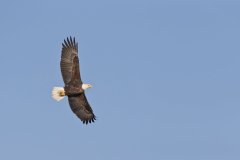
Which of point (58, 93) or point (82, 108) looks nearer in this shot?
point (58, 93)

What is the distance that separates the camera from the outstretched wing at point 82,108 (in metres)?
28.7

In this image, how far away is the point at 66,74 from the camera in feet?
94.1

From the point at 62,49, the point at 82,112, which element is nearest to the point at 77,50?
the point at 62,49

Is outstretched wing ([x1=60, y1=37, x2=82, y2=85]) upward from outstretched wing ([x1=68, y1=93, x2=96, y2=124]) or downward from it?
upward

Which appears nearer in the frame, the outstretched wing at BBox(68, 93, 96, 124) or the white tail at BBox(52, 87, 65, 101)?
the white tail at BBox(52, 87, 65, 101)

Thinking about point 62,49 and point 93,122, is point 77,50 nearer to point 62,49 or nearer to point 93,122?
point 62,49

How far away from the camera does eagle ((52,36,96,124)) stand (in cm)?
2841

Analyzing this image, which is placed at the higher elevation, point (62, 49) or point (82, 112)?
point (62, 49)

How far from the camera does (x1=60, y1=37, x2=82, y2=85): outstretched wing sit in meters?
28.6

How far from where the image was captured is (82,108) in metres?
28.9

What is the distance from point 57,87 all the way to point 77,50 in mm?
1751

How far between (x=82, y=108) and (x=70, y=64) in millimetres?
1697

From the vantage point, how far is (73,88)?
28.5m

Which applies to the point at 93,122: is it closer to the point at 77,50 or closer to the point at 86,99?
the point at 86,99
